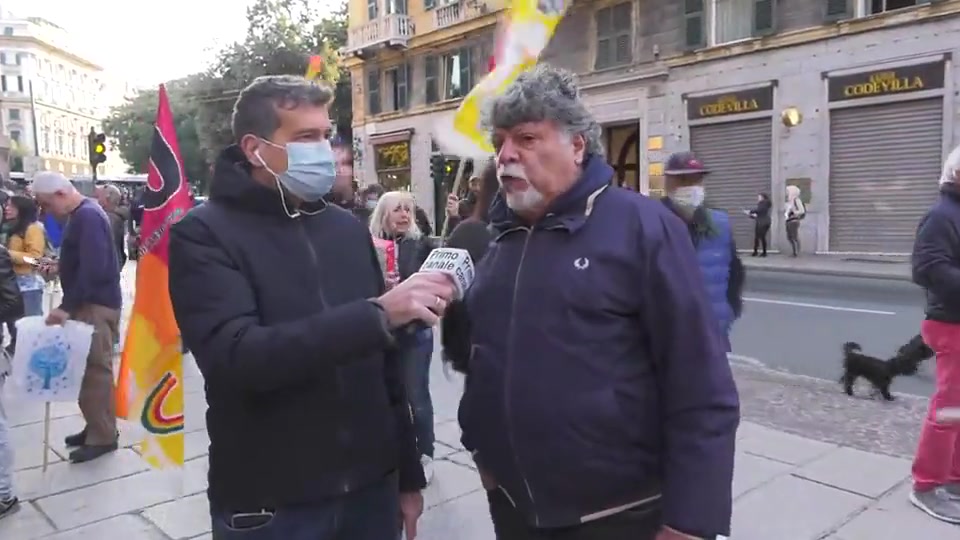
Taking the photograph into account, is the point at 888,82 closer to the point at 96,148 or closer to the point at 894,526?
the point at 894,526

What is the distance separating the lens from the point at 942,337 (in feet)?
12.4

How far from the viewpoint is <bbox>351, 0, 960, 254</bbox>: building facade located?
630 inches

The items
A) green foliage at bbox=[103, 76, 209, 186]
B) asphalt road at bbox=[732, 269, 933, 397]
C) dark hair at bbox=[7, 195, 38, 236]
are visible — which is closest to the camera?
dark hair at bbox=[7, 195, 38, 236]

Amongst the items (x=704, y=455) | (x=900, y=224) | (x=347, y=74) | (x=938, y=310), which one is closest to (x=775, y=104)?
(x=900, y=224)

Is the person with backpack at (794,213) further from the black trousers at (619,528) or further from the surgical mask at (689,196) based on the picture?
the black trousers at (619,528)

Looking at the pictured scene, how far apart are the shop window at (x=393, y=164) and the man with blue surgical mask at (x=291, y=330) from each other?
27.8 m

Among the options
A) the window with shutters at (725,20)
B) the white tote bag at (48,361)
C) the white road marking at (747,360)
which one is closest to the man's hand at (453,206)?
the white tote bag at (48,361)

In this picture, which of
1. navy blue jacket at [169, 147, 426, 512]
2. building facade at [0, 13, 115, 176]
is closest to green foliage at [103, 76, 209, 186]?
building facade at [0, 13, 115, 176]

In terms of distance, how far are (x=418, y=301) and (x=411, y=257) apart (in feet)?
10.4

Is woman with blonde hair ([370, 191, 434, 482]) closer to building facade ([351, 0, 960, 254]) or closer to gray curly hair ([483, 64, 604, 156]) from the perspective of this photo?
gray curly hair ([483, 64, 604, 156])

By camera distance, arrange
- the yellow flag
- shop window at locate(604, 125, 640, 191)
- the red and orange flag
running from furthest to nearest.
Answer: shop window at locate(604, 125, 640, 191), the red and orange flag, the yellow flag

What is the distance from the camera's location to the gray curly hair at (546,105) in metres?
1.89

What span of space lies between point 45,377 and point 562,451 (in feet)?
13.3

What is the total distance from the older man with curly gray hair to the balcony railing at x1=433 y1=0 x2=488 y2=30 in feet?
78.7
